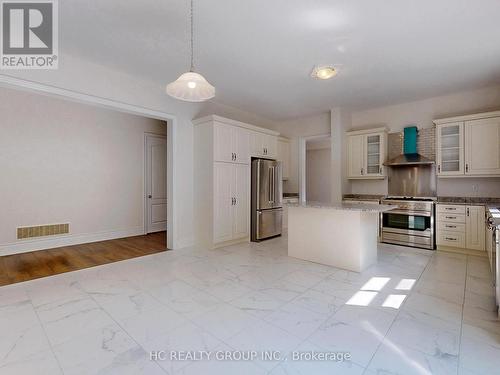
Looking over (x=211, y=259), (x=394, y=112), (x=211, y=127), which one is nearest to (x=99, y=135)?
(x=211, y=127)

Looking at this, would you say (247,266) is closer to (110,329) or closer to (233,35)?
(110,329)

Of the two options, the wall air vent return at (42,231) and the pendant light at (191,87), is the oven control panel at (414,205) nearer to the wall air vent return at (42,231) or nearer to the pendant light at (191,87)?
the pendant light at (191,87)

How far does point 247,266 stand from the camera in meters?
3.45

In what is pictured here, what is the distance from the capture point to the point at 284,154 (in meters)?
6.29

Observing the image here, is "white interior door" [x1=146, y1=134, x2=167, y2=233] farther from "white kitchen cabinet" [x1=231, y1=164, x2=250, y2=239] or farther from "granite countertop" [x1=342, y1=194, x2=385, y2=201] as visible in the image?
"granite countertop" [x1=342, y1=194, x2=385, y2=201]

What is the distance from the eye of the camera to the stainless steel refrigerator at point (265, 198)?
4922mm

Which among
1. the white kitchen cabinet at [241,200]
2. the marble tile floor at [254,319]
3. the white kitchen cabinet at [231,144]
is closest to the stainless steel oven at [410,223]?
the marble tile floor at [254,319]

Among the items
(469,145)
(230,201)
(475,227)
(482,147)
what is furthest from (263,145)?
(475,227)

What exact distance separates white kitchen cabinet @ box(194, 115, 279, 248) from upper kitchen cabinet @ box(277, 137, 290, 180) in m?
1.42

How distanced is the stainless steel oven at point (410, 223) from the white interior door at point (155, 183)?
4.78 metres

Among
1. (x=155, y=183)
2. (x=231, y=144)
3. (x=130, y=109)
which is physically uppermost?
(x=130, y=109)

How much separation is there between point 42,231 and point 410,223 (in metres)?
6.39

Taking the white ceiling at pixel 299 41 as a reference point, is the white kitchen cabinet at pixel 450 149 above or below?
below

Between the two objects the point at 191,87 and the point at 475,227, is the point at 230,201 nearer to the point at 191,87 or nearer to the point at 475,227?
the point at 191,87
